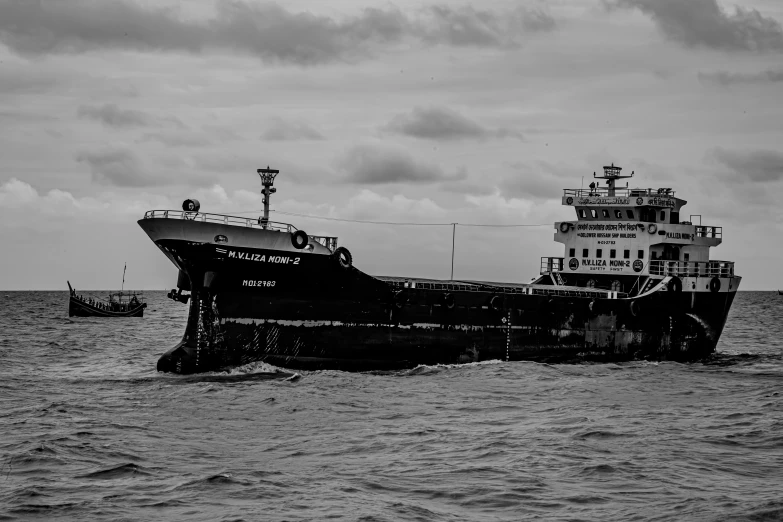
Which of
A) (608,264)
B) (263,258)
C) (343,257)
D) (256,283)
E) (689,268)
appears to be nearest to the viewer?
(263,258)

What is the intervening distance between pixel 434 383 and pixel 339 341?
478 centimetres

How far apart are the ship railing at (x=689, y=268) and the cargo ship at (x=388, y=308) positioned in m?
0.09

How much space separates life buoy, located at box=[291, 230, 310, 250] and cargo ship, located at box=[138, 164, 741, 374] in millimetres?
49


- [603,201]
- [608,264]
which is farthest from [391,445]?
[603,201]

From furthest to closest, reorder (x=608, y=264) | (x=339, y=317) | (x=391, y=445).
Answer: (x=608, y=264), (x=339, y=317), (x=391, y=445)

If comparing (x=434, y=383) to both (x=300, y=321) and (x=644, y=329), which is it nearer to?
(x=300, y=321)

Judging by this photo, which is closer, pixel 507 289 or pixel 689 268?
pixel 507 289

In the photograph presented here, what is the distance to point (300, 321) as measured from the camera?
38.4 m

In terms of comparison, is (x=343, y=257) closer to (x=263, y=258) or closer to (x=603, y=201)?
(x=263, y=258)

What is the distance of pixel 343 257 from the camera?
1521 inches

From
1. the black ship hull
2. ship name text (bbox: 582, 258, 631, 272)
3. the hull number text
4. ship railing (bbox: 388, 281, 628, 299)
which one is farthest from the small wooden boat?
the hull number text

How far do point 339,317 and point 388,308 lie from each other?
2233 millimetres

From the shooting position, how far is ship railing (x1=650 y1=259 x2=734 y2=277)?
50500 mm

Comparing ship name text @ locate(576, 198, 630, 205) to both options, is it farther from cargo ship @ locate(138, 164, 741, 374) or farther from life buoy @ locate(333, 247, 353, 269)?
life buoy @ locate(333, 247, 353, 269)
